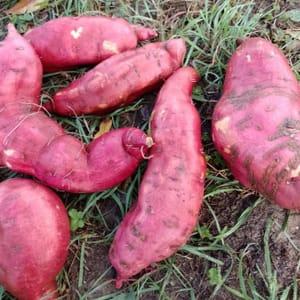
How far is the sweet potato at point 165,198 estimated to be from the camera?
6.15ft

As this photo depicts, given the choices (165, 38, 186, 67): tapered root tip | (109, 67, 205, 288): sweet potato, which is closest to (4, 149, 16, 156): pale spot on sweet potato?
(109, 67, 205, 288): sweet potato

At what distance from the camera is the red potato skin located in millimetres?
1892

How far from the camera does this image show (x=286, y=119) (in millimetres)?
1901

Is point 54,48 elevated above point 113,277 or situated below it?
above

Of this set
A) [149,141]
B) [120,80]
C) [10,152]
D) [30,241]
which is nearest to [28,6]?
[120,80]

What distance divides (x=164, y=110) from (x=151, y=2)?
692mm

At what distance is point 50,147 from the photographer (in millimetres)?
1991

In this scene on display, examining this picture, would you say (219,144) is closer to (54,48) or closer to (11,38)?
(54,48)

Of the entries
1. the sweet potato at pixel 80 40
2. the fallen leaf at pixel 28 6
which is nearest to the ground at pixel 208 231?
the sweet potato at pixel 80 40

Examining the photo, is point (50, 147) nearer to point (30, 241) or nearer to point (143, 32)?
point (30, 241)

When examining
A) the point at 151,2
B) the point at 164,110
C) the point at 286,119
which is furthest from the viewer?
the point at 151,2

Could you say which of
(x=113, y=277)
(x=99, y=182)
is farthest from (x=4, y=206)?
(x=113, y=277)

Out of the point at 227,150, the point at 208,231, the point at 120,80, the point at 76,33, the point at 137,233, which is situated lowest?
the point at 208,231

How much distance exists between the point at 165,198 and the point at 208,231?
0.27 meters
